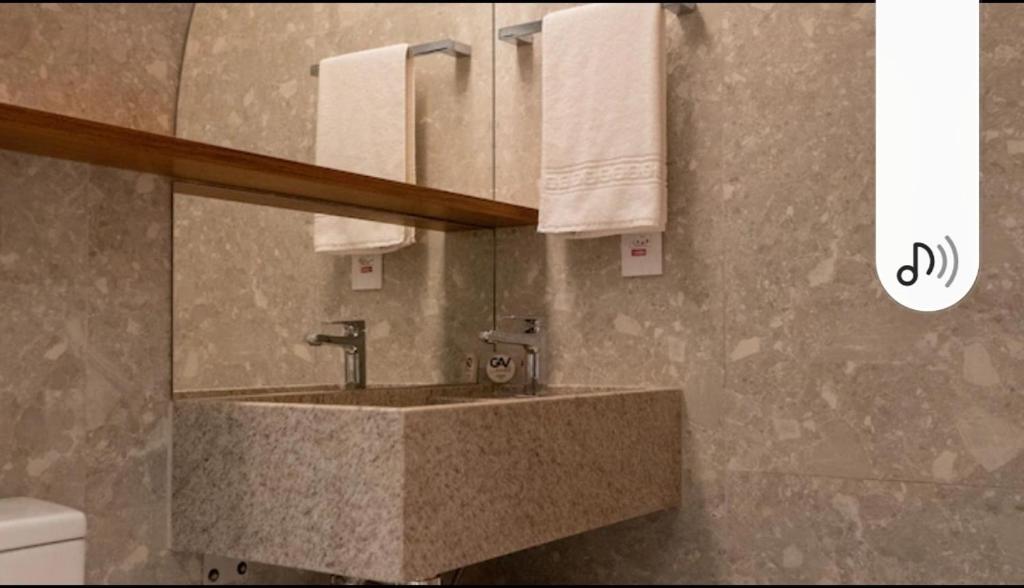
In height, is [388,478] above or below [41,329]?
below

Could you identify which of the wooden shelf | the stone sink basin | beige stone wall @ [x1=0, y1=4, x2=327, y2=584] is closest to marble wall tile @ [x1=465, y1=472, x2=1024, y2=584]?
the stone sink basin

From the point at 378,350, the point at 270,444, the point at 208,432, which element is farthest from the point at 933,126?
the point at 378,350

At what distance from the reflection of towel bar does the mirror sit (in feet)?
0.05

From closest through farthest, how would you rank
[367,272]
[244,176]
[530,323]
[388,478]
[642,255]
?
[388,478] < [244,176] < [367,272] < [642,255] < [530,323]

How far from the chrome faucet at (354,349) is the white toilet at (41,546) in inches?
24.4

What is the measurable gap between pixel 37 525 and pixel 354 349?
28.1 inches

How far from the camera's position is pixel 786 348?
6.14ft

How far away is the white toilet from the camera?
1.20 metres

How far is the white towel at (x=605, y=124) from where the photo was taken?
1923 mm

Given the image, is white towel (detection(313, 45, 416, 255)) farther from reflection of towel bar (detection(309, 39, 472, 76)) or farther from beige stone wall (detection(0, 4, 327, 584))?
beige stone wall (detection(0, 4, 327, 584))

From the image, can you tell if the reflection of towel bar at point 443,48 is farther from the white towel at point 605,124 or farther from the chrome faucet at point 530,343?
the chrome faucet at point 530,343

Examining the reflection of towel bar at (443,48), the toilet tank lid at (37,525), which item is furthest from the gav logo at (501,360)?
the toilet tank lid at (37,525)

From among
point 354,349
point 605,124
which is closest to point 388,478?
point 354,349
